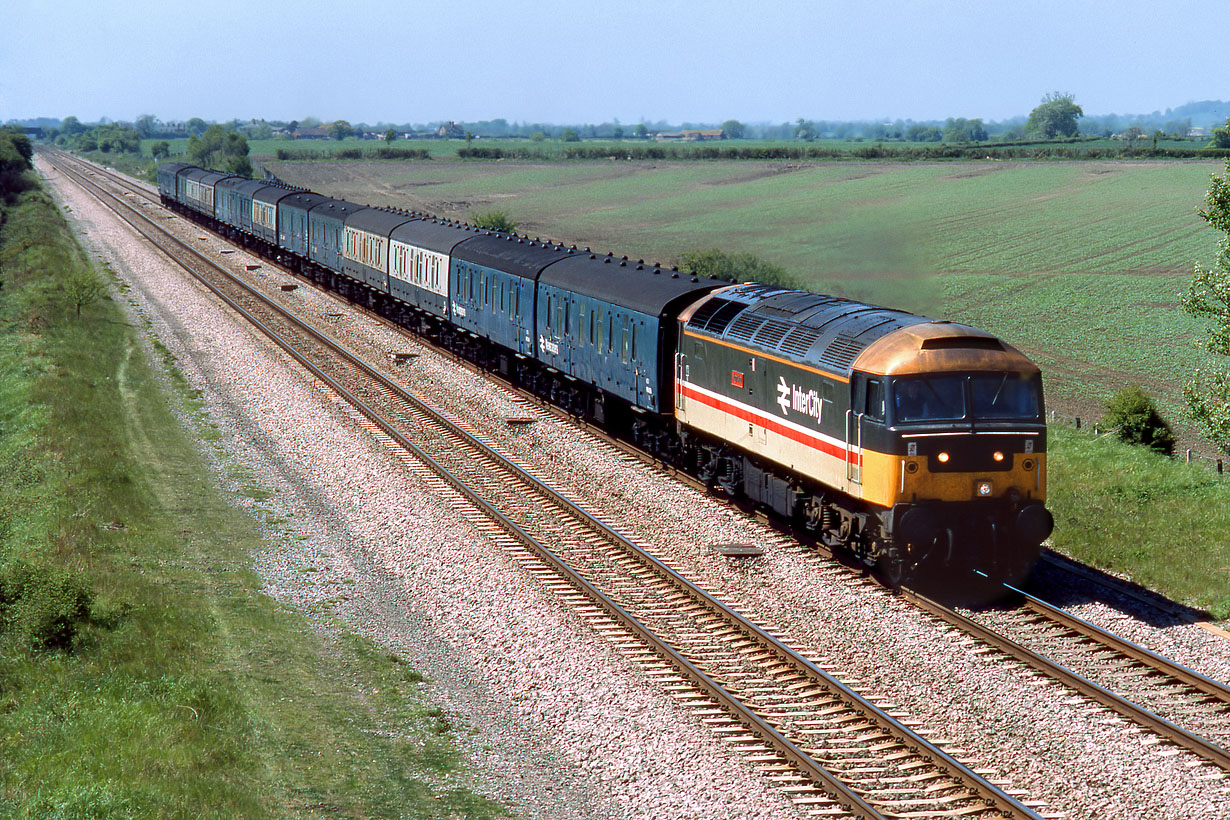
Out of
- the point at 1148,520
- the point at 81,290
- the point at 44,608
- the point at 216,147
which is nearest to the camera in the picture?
the point at 44,608

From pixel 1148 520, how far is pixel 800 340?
6.89m

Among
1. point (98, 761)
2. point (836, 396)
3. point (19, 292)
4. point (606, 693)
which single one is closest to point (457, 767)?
point (606, 693)

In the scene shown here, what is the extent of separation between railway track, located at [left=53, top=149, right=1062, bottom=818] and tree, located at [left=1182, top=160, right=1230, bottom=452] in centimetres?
1207

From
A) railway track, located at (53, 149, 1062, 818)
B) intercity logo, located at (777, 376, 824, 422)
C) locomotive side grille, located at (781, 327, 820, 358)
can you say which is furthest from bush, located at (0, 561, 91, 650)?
locomotive side grille, located at (781, 327, 820, 358)

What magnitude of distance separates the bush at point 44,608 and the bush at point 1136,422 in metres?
23.5

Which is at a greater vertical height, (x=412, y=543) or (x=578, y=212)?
(x=578, y=212)

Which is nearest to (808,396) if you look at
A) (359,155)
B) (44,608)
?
(44,608)

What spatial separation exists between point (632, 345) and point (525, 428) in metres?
4.73

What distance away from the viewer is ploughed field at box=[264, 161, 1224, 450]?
1762 inches

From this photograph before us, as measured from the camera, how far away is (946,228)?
84.4 meters

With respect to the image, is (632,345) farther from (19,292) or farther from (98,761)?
(19,292)

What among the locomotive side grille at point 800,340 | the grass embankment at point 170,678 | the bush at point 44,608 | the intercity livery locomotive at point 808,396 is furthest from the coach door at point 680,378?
the bush at point 44,608

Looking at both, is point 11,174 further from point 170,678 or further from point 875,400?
point 875,400

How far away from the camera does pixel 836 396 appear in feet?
58.9
